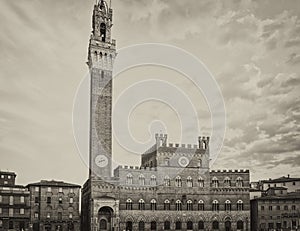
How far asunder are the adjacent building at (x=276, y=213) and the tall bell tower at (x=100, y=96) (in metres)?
30.1

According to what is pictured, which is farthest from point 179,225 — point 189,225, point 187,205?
point 187,205

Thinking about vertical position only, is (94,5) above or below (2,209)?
above

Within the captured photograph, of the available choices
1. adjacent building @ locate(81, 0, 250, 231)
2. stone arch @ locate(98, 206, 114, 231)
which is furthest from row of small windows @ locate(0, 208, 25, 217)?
stone arch @ locate(98, 206, 114, 231)

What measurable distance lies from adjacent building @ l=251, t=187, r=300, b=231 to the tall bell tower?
30.1 metres

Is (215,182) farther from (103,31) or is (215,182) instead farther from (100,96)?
(103,31)

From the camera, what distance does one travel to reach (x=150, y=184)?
221 ft

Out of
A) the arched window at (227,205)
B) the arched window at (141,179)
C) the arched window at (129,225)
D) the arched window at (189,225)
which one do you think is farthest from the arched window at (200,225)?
the arched window at (129,225)

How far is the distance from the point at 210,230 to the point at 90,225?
20.2 metres

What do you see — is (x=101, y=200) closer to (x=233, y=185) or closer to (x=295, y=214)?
(x=233, y=185)

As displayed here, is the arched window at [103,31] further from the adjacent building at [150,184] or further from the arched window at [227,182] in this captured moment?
the arched window at [227,182]

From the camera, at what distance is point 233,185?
71.6 meters

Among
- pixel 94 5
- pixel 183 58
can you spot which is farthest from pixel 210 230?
pixel 94 5

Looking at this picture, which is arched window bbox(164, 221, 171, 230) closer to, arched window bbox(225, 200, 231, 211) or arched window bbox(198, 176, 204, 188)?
arched window bbox(198, 176, 204, 188)

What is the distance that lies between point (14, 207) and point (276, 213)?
150 feet
